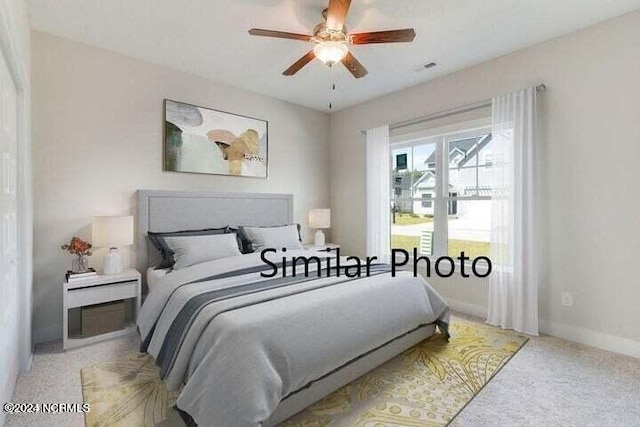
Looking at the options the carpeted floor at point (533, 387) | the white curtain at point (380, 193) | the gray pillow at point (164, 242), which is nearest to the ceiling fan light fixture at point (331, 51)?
the white curtain at point (380, 193)

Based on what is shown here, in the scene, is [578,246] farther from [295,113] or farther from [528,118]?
[295,113]

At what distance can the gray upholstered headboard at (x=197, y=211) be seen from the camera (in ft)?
10.8

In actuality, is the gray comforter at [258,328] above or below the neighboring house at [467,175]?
below

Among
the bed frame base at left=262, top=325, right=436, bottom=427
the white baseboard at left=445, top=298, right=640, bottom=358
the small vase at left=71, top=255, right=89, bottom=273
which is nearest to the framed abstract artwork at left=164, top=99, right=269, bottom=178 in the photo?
the small vase at left=71, top=255, right=89, bottom=273

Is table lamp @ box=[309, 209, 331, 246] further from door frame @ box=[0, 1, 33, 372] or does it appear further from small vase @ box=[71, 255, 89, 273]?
door frame @ box=[0, 1, 33, 372]

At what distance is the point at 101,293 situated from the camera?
9.12 ft

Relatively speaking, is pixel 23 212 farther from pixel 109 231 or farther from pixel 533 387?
pixel 533 387

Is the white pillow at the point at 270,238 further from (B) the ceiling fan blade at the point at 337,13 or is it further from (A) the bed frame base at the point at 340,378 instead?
(B) the ceiling fan blade at the point at 337,13

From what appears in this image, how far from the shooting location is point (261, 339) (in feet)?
5.39

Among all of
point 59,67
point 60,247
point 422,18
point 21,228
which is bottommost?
point 60,247

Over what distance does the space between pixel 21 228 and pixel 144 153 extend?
4.48ft

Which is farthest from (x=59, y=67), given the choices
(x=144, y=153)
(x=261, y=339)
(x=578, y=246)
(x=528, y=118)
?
(x=578, y=246)

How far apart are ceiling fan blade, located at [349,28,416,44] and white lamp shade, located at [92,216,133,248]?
246 centimetres

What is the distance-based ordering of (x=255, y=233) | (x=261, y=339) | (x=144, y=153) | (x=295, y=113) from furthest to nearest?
1. (x=295, y=113)
2. (x=255, y=233)
3. (x=144, y=153)
4. (x=261, y=339)
